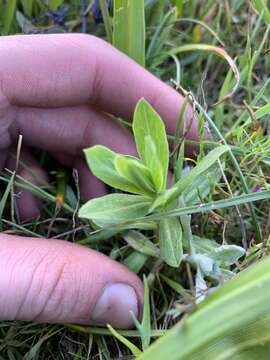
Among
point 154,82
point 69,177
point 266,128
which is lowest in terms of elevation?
point 69,177

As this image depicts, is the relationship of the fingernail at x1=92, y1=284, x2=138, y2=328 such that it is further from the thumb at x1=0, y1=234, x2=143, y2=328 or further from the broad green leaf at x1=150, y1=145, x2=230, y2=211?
the broad green leaf at x1=150, y1=145, x2=230, y2=211

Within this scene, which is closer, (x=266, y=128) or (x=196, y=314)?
(x=196, y=314)

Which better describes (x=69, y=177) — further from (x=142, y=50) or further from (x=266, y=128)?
(x=266, y=128)

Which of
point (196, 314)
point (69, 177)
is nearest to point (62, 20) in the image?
point (69, 177)

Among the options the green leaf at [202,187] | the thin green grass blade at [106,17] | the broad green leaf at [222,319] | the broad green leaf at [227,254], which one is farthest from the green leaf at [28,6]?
the broad green leaf at [222,319]

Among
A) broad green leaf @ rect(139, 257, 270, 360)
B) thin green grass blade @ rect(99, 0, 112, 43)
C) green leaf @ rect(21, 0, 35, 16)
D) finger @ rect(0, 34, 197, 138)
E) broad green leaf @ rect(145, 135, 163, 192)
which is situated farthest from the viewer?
green leaf @ rect(21, 0, 35, 16)

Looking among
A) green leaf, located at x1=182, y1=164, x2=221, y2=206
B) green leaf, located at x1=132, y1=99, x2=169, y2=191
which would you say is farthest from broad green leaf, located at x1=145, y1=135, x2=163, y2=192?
green leaf, located at x1=182, y1=164, x2=221, y2=206
